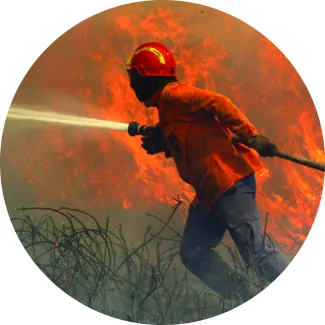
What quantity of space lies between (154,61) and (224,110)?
16.0 inches

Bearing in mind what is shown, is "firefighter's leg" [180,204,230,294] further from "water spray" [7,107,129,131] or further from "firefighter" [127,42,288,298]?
"water spray" [7,107,129,131]

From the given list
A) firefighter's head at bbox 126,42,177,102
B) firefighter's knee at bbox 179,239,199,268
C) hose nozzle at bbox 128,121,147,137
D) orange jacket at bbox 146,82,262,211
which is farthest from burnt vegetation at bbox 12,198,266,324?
firefighter's head at bbox 126,42,177,102

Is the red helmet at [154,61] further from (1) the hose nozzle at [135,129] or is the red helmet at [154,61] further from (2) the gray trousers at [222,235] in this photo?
(2) the gray trousers at [222,235]

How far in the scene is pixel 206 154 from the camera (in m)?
4.35

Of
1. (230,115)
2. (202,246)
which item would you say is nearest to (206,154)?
(230,115)

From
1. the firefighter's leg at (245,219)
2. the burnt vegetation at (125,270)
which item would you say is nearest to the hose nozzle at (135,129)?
the burnt vegetation at (125,270)

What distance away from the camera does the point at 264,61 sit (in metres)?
4.44

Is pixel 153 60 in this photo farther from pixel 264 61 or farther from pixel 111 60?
pixel 264 61

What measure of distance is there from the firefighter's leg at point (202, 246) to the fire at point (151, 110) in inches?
4.9

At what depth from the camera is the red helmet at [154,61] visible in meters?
4.36

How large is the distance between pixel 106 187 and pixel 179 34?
0.82 meters

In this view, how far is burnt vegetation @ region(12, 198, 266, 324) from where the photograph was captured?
14.5 feet

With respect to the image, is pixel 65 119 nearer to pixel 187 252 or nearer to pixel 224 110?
pixel 224 110

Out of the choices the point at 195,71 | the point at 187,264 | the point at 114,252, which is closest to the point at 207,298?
the point at 187,264
